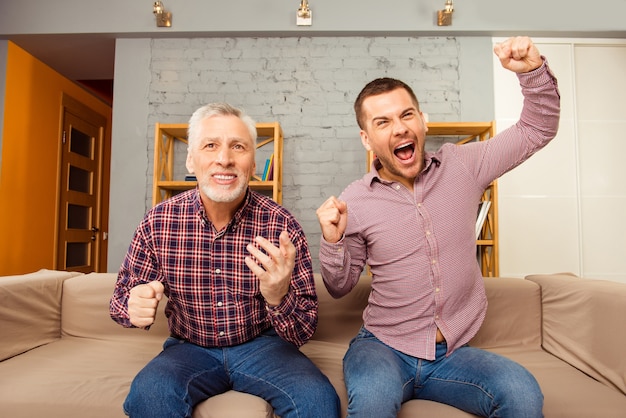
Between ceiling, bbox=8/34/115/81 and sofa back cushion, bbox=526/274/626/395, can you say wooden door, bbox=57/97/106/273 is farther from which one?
sofa back cushion, bbox=526/274/626/395

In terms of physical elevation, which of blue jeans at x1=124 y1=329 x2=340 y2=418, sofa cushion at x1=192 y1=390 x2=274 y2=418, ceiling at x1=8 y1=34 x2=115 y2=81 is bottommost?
sofa cushion at x1=192 y1=390 x2=274 y2=418

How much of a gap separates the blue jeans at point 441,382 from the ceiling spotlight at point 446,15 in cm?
260

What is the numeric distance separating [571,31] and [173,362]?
3.48 m

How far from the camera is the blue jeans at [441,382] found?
1037 millimetres

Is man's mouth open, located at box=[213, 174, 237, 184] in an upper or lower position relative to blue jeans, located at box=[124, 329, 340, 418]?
upper

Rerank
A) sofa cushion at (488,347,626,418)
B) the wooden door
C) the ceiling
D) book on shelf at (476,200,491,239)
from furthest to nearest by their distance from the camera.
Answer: the wooden door → the ceiling → book on shelf at (476,200,491,239) → sofa cushion at (488,347,626,418)

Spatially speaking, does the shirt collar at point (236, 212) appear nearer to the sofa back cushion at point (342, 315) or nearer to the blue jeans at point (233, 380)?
the blue jeans at point (233, 380)

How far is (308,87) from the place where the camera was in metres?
3.30

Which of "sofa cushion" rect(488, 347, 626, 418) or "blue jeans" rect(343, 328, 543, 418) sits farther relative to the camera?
"sofa cushion" rect(488, 347, 626, 418)

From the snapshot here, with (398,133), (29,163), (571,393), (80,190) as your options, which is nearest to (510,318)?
(571,393)

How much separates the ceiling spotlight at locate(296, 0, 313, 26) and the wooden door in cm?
258

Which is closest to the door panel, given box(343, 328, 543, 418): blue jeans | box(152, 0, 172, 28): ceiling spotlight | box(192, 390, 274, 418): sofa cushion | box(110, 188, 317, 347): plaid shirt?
box(152, 0, 172, 28): ceiling spotlight

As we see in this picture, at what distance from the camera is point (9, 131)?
3.46 meters

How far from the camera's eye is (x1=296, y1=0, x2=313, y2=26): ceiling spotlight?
3117mm
